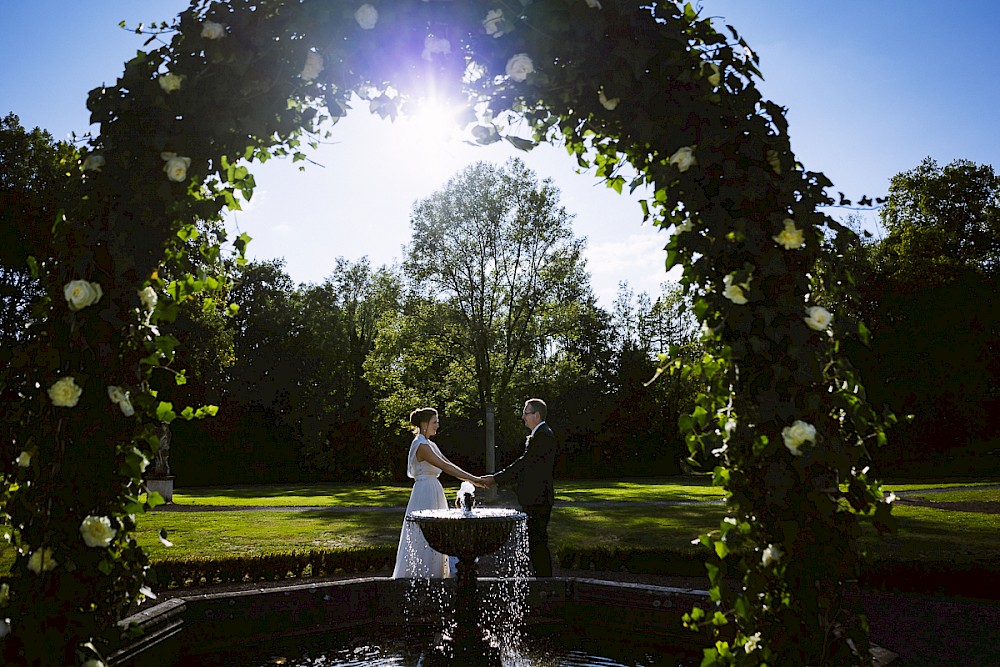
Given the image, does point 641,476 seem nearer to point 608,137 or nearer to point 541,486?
point 541,486

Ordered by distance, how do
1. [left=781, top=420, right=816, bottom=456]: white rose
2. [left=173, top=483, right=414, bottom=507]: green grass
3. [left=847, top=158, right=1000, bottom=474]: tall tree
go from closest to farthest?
[left=781, top=420, right=816, bottom=456]: white rose < [left=173, top=483, right=414, bottom=507]: green grass < [left=847, top=158, right=1000, bottom=474]: tall tree

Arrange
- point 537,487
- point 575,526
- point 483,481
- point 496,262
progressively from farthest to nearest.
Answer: point 496,262, point 575,526, point 537,487, point 483,481

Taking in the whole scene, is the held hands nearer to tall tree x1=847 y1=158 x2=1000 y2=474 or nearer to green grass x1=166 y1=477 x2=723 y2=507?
green grass x1=166 y1=477 x2=723 y2=507

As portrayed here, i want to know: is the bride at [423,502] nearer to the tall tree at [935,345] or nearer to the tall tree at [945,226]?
the tall tree at [935,345]

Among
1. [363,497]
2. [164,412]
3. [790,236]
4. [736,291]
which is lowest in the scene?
[363,497]

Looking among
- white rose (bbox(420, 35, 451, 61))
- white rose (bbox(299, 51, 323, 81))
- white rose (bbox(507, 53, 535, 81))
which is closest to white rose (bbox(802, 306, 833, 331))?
white rose (bbox(507, 53, 535, 81))

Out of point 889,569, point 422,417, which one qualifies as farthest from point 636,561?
point 422,417

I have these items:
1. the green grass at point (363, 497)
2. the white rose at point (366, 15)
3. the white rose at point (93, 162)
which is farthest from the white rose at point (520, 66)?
the green grass at point (363, 497)

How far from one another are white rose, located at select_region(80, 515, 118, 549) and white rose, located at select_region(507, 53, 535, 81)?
2.57 metres

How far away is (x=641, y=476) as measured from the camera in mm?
39219

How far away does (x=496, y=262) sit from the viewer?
29.0m

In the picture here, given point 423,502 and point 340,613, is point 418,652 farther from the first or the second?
point 423,502

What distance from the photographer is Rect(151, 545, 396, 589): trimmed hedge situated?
362 inches

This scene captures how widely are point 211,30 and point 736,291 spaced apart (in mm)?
2551
